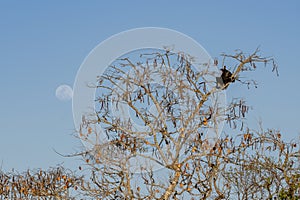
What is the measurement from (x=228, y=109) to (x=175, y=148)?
2.37ft

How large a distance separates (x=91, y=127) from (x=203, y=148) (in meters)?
1.27

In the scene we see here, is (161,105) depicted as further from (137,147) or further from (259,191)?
(259,191)

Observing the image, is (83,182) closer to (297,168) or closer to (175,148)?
(175,148)

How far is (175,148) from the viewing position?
658 cm

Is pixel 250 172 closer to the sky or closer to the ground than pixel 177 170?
closer to the sky

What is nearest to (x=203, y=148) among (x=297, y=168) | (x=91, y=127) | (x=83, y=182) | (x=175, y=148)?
(x=175, y=148)

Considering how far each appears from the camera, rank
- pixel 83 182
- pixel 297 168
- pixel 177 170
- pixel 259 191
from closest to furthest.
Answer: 1. pixel 177 170
2. pixel 83 182
3. pixel 297 168
4. pixel 259 191

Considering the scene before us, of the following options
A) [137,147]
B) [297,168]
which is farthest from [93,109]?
[297,168]

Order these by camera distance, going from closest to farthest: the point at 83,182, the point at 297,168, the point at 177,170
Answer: the point at 177,170, the point at 83,182, the point at 297,168

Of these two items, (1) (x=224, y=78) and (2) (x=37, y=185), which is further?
(2) (x=37, y=185)

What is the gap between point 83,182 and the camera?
299 inches

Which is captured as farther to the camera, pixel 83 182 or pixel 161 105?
pixel 83 182

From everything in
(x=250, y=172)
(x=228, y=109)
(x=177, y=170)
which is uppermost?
(x=250, y=172)

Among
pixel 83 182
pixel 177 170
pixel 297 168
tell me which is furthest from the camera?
pixel 297 168
